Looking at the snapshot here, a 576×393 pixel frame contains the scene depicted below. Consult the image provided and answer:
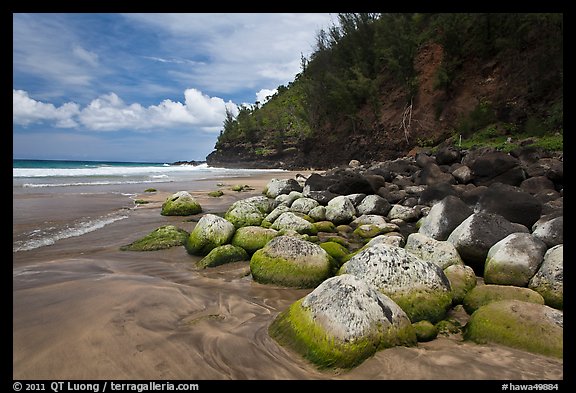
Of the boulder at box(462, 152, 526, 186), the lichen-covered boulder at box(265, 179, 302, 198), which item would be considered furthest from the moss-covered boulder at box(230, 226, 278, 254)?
the boulder at box(462, 152, 526, 186)

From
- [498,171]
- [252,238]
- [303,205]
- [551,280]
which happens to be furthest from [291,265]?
[498,171]

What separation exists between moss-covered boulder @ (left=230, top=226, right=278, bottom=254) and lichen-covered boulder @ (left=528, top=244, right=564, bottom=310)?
3.31 metres

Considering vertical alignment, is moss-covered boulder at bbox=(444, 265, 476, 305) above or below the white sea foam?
below

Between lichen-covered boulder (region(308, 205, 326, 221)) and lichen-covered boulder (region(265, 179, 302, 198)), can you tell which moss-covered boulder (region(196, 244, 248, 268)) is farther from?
lichen-covered boulder (region(265, 179, 302, 198))

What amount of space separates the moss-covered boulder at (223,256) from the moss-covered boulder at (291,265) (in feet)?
2.37

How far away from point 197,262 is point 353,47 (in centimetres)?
3341

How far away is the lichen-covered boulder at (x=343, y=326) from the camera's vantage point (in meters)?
2.36

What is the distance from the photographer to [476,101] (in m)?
22.2

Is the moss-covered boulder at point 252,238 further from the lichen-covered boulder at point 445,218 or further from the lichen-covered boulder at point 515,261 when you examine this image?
the lichen-covered boulder at point 515,261

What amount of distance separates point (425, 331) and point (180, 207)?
6.93 meters

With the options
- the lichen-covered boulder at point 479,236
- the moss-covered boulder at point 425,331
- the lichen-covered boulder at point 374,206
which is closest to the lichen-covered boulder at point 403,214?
the lichen-covered boulder at point 374,206

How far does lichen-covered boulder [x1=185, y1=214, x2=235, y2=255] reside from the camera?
520 cm

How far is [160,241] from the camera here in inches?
220
